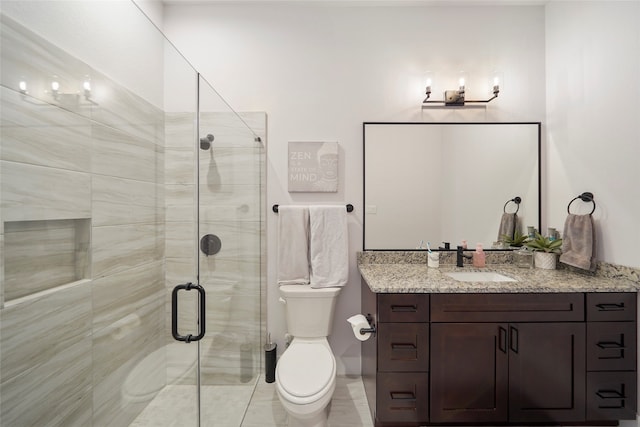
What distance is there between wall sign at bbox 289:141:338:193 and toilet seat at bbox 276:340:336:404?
107 cm

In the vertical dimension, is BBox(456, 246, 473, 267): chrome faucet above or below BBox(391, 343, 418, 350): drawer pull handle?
above

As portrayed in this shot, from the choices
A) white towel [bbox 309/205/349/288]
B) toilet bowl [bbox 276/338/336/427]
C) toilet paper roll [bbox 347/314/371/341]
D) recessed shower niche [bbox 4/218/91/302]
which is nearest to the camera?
recessed shower niche [bbox 4/218/91/302]

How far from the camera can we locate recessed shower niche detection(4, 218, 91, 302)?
1.89ft

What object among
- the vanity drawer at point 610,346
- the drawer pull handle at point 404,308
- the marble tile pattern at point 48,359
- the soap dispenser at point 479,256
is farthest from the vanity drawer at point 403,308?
the marble tile pattern at point 48,359

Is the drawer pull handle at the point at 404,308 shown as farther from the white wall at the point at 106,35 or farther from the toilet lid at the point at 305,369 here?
the white wall at the point at 106,35

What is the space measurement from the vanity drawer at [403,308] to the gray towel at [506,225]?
105cm

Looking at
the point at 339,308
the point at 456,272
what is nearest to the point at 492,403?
the point at 456,272

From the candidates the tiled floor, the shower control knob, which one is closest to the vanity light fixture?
the shower control knob

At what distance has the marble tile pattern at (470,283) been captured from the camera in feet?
5.41

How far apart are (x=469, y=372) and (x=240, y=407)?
127cm

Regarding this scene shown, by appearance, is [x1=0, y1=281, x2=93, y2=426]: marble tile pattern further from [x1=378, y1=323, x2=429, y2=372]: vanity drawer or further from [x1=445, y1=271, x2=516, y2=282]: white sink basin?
[x1=445, y1=271, x2=516, y2=282]: white sink basin

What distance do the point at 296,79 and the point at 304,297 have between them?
1553 mm

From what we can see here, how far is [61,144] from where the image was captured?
2.17ft

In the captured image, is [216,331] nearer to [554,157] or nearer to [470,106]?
[470,106]
